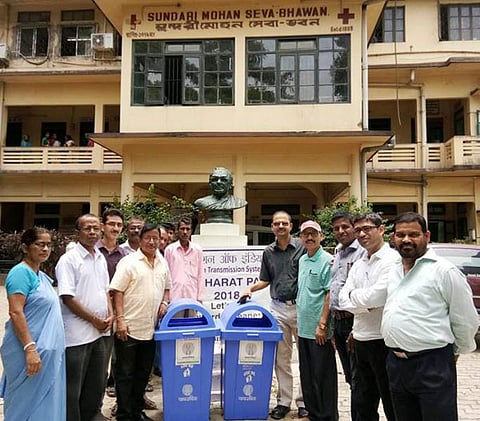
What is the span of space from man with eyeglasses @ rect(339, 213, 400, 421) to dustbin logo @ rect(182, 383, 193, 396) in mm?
1439

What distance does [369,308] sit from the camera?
341cm

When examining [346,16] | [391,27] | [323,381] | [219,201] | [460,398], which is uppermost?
[391,27]

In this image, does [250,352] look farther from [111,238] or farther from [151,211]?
[151,211]

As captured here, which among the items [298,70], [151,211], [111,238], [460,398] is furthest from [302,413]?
[298,70]

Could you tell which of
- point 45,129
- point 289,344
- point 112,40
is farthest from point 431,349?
point 45,129

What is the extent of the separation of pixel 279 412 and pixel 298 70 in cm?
998

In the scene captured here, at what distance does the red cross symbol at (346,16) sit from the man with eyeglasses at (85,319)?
10.8 m

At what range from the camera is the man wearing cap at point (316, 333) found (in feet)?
13.8

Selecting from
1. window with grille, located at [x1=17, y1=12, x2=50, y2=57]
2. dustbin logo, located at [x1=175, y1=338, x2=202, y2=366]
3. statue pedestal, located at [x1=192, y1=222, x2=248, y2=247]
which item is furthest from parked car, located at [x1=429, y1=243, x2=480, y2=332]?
window with grille, located at [x1=17, y1=12, x2=50, y2=57]

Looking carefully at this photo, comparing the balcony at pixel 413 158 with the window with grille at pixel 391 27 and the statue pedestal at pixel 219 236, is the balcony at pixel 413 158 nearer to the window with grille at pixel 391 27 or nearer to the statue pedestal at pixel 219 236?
the window with grille at pixel 391 27

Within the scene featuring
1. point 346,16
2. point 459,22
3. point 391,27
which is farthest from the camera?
point 391,27

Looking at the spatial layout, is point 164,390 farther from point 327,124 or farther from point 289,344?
point 327,124

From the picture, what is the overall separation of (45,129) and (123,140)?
346 inches

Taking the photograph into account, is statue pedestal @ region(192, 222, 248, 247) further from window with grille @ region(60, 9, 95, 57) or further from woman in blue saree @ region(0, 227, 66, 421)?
window with grille @ region(60, 9, 95, 57)
